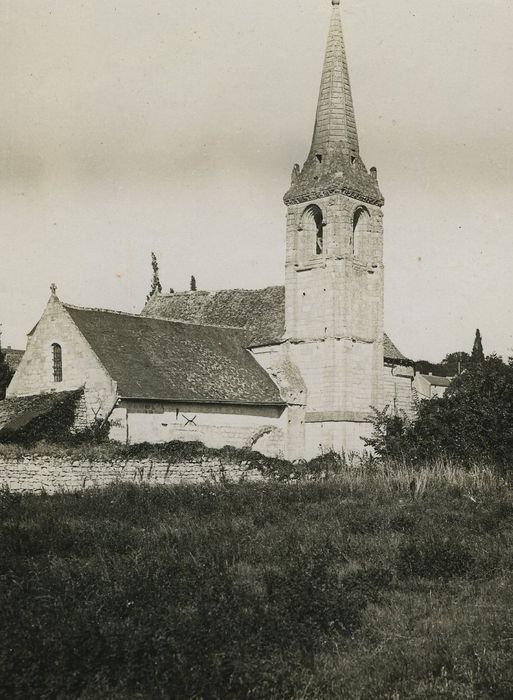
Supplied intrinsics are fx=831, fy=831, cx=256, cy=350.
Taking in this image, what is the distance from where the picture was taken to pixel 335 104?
1476 inches

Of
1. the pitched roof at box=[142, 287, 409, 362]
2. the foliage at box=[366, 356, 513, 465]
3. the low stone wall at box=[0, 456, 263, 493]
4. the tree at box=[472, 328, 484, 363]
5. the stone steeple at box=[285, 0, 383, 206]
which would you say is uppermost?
the stone steeple at box=[285, 0, 383, 206]

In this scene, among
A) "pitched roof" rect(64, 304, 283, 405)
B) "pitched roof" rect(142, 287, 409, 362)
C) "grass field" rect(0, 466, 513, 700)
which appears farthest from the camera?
"pitched roof" rect(142, 287, 409, 362)

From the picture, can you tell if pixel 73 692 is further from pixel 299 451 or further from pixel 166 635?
pixel 299 451

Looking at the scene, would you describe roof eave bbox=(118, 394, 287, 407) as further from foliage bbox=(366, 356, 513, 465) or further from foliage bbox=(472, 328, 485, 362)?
foliage bbox=(472, 328, 485, 362)

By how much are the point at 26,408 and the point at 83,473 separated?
7.85 m

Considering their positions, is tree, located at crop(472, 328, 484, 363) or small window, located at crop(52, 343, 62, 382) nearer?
small window, located at crop(52, 343, 62, 382)

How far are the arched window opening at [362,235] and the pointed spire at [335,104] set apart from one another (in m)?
2.65

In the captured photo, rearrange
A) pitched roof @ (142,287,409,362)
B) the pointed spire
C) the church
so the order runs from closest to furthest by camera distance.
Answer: the church < the pointed spire < pitched roof @ (142,287,409,362)

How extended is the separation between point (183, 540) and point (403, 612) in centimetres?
458

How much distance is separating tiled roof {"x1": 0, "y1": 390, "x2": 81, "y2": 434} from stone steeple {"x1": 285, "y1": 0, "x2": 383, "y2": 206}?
14.3m

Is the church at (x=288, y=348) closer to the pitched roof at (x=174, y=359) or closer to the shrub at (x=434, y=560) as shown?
the pitched roof at (x=174, y=359)

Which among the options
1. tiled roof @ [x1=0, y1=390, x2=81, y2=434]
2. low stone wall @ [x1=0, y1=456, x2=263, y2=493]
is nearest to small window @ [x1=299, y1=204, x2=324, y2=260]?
tiled roof @ [x1=0, y1=390, x2=81, y2=434]

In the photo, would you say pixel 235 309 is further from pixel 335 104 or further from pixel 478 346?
pixel 478 346

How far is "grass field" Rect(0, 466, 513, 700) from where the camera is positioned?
7.13 metres
